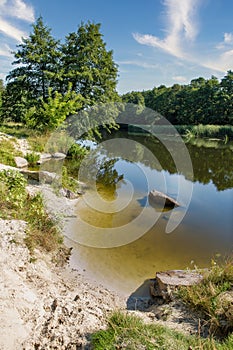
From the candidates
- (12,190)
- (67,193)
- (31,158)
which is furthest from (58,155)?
(12,190)

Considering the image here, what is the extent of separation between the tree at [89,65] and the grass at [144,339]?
13.4 metres

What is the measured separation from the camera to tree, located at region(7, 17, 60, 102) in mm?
14602

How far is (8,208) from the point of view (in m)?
4.85

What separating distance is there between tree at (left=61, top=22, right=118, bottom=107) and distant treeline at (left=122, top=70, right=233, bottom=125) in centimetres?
2781

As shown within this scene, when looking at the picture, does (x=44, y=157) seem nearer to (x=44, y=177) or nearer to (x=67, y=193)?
(x=44, y=177)

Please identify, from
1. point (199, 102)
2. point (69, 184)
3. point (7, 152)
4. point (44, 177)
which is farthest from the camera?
point (199, 102)

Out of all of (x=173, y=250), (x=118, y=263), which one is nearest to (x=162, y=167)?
(x=173, y=250)

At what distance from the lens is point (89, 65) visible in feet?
48.8

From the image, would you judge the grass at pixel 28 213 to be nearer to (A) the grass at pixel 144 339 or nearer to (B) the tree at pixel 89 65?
(A) the grass at pixel 144 339

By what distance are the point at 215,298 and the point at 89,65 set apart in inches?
577

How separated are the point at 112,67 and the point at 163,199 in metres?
10.9

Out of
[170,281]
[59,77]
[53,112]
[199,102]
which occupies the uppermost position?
[199,102]

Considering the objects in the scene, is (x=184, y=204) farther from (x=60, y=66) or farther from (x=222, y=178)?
(x=60, y=66)

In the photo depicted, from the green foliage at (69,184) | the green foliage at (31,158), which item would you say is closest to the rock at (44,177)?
the green foliage at (69,184)
